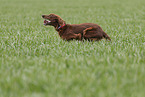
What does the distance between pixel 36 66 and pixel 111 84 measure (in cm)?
152

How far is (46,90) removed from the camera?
282cm

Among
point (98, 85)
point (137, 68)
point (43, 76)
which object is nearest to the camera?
point (98, 85)

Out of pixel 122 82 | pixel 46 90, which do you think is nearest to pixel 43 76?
pixel 46 90

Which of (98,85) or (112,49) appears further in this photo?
(112,49)

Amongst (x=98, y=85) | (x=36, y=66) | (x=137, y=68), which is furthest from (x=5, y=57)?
(x=137, y=68)

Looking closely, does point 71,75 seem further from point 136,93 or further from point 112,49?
point 112,49

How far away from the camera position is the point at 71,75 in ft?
10.7

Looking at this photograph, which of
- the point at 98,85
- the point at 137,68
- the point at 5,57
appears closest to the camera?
the point at 98,85

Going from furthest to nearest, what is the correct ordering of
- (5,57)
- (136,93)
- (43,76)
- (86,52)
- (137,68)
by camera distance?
(86,52) < (5,57) < (137,68) < (43,76) < (136,93)

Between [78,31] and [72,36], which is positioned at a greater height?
[78,31]

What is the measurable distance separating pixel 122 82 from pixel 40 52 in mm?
2682

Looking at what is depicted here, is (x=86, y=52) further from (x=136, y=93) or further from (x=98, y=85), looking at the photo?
(x=136, y=93)

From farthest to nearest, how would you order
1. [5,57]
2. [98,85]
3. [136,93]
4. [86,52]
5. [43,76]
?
[86,52]
[5,57]
[43,76]
[98,85]
[136,93]

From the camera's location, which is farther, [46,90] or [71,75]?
[71,75]
